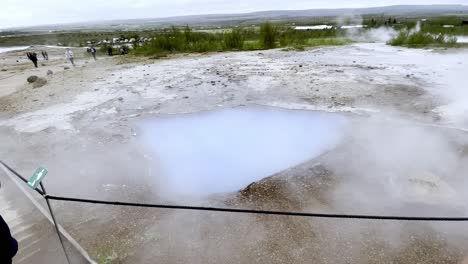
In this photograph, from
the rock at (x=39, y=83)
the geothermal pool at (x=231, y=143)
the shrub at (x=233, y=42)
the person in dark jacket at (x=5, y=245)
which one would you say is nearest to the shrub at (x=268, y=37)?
the shrub at (x=233, y=42)

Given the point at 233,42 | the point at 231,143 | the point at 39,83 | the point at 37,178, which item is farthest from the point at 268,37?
the point at 37,178

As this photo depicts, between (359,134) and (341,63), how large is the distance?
975 cm

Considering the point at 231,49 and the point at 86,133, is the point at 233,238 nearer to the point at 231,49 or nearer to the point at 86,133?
the point at 86,133

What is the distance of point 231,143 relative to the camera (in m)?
6.50

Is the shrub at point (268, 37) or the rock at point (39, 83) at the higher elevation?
the shrub at point (268, 37)

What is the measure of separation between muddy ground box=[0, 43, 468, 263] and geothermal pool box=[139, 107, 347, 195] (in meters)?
0.29

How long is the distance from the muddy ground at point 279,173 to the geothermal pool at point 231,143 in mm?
293

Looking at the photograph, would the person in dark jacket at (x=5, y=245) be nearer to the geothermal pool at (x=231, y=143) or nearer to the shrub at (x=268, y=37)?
the geothermal pool at (x=231, y=143)

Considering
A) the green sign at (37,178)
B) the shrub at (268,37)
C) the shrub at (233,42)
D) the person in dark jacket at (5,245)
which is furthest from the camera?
the shrub at (268,37)

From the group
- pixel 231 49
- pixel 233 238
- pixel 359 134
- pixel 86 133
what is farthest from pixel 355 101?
pixel 231 49

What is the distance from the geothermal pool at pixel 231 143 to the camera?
517cm

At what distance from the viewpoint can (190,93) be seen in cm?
1055

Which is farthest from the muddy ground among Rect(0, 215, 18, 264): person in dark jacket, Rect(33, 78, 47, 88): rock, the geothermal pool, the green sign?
Rect(33, 78, 47, 88): rock

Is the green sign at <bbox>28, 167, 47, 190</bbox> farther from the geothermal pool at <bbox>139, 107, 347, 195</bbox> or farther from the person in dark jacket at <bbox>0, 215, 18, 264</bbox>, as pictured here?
the geothermal pool at <bbox>139, 107, 347, 195</bbox>
